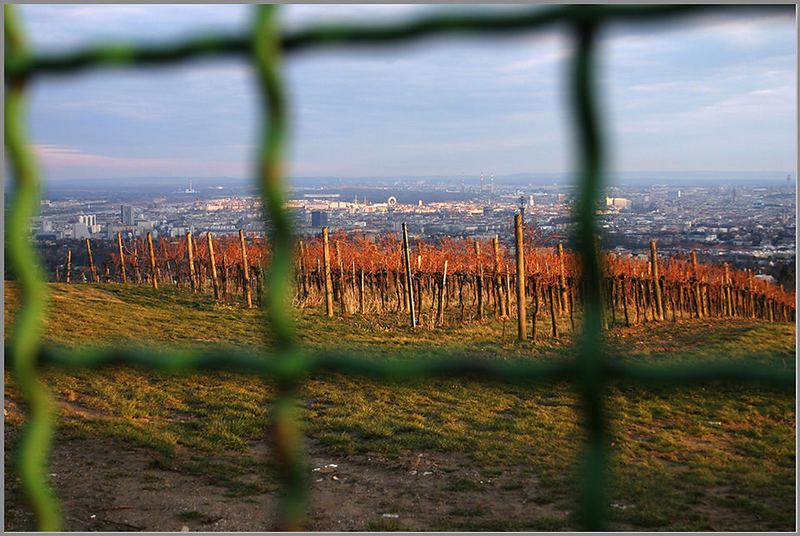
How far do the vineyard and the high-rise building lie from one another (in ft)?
12.6

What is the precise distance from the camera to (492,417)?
5859 mm

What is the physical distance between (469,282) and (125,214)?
5.89 metres

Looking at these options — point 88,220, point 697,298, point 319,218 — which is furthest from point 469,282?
point 319,218

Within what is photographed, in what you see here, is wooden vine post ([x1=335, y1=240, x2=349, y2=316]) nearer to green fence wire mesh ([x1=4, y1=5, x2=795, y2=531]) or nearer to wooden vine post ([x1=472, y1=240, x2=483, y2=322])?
wooden vine post ([x1=472, y1=240, x2=483, y2=322])

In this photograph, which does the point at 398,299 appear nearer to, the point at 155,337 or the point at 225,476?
the point at 155,337

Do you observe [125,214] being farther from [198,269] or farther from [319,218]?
[198,269]

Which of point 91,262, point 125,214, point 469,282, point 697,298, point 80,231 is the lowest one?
point 697,298

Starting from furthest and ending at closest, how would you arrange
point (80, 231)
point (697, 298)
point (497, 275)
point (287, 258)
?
point (697, 298) → point (497, 275) → point (80, 231) → point (287, 258)

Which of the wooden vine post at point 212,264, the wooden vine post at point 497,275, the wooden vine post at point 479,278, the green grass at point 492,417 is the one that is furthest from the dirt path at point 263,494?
the wooden vine post at point 212,264

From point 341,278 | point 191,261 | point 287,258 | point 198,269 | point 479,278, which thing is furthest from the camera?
point 198,269

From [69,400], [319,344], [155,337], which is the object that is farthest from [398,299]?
[69,400]

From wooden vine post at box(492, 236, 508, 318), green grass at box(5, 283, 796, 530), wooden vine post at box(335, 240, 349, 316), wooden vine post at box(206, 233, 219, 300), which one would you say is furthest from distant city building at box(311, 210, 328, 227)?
wooden vine post at box(206, 233, 219, 300)

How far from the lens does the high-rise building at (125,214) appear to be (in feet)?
15.1

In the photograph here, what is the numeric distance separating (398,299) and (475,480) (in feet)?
19.4
